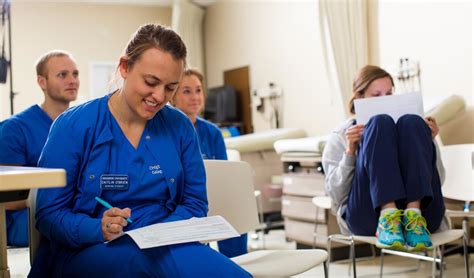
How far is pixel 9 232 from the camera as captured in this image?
2.38 m

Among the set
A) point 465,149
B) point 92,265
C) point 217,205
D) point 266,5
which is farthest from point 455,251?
point 266,5

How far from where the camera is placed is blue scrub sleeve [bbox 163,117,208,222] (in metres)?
1.70

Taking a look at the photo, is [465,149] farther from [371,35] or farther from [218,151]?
[371,35]

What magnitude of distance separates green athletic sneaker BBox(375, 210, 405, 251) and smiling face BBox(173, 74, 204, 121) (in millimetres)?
1177

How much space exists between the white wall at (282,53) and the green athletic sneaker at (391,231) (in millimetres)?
2544

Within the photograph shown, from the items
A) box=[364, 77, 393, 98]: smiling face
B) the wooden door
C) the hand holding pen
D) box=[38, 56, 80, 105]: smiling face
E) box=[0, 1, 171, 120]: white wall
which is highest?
box=[0, 1, 171, 120]: white wall

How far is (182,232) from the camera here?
4.89 feet

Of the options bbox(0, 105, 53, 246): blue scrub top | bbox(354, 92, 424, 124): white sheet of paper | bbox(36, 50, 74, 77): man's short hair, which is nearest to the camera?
bbox(0, 105, 53, 246): blue scrub top

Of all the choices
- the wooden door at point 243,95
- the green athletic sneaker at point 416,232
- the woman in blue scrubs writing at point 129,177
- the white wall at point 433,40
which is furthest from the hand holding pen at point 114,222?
the wooden door at point 243,95

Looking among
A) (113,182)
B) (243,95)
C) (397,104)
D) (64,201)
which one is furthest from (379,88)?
(243,95)

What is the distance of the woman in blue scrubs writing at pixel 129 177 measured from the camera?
1471mm

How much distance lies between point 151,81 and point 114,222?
0.38 m

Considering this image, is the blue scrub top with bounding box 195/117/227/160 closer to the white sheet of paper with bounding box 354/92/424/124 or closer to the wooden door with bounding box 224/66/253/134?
the white sheet of paper with bounding box 354/92/424/124

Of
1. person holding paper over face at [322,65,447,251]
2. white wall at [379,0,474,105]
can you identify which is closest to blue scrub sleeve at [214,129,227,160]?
person holding paper over face at [322,65,447,251]
